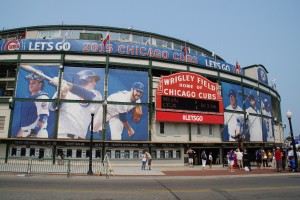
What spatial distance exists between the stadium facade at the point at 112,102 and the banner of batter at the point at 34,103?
0.11 metres

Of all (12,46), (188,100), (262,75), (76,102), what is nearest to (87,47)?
(76,102)

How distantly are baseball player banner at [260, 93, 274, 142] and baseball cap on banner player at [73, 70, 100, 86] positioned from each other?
2996 centimetres

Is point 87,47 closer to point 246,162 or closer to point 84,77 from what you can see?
point 84,77

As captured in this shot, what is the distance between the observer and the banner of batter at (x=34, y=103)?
85.4 feet

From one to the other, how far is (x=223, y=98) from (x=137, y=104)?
13691 mm

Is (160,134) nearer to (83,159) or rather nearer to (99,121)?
(99,121)

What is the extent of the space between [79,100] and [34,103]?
4.97m

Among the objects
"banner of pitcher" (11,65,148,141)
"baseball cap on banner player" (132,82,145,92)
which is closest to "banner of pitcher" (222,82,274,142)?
"baseball cap on banner player" (132,82,145,92)

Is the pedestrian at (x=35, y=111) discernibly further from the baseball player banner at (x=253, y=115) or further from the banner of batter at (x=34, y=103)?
the baseball player banner at (x=253, y=115)

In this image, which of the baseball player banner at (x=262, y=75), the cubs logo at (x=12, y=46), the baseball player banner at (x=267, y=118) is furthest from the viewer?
the baseball player banner at (x=262, y=75)

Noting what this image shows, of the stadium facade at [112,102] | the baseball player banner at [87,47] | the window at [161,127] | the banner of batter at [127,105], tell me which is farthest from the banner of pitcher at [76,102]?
the baseball player banner at [87,47]

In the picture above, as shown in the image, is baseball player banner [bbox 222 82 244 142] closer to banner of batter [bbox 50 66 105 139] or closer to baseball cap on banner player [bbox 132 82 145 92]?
baseball cap on banner player [bbox 132 82 145 92]

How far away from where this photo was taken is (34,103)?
26781 millimetres

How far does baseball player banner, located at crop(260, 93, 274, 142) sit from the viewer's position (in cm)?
4109
